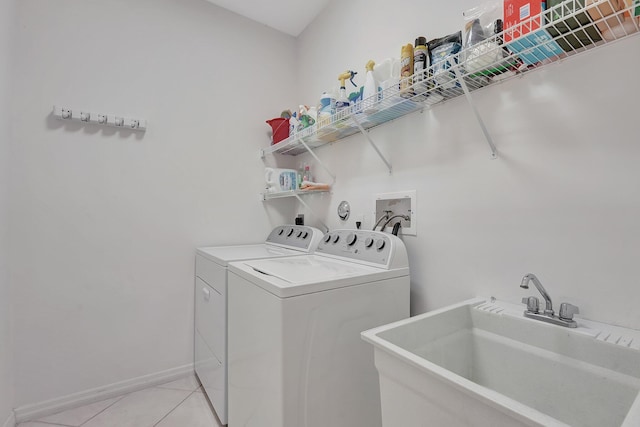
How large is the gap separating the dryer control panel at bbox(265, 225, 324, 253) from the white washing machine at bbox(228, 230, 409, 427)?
43 cm

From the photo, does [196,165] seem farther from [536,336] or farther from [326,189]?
[536,336]

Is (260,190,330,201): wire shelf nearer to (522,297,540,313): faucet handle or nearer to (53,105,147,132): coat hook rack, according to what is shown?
(53,105,147,132): coat hook rack

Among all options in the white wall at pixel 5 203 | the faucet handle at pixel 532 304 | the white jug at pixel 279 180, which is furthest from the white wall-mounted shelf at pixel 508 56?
the white wall at pixel 5 203

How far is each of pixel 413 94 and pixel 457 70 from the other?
33 centimetres

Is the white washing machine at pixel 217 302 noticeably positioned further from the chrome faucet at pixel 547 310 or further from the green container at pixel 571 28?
the green container at pixel 571 28

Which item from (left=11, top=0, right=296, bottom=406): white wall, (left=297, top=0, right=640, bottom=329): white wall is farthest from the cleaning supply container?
(left=297, top=0, right=640, bottom=329): white wall

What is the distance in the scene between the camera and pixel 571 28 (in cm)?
85

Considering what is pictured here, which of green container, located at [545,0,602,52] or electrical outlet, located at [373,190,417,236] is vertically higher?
green container, located at [545,0,602,52]

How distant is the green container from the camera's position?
0.81 meters

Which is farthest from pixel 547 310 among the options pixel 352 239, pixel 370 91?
pixel 370 91

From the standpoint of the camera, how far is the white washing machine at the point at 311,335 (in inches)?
40.1

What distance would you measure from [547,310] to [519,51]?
2.87 feet

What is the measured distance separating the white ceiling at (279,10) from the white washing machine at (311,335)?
81.1 inches

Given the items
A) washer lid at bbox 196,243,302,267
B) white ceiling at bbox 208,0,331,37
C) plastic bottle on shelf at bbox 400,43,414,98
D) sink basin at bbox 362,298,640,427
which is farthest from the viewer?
white ceiling at bbox 208,0,331,37
